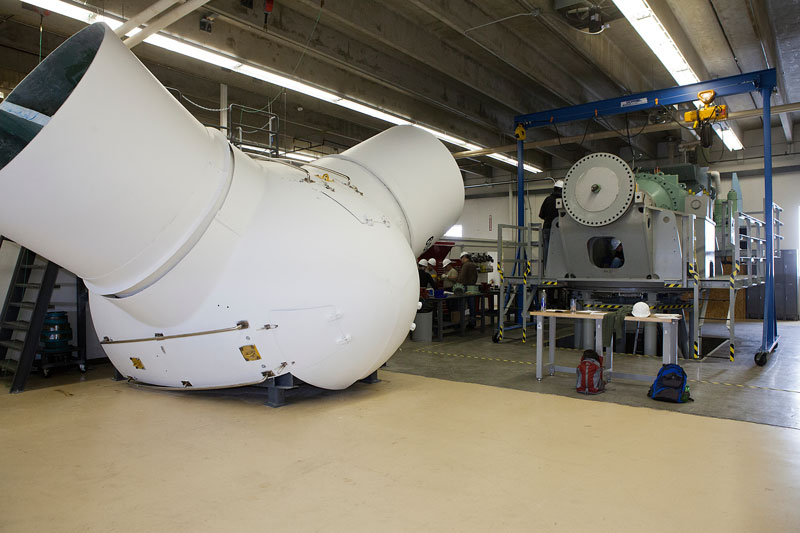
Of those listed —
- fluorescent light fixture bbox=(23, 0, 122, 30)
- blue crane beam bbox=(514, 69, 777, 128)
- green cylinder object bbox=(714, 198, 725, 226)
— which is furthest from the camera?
green cylinder object bbox=(714, 198, 725, 226)

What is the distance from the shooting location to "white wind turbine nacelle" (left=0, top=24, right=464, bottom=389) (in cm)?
313

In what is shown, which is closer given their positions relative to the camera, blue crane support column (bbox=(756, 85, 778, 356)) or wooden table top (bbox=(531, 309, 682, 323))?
wooden table top (bbox=(531, 309, 682, 323))

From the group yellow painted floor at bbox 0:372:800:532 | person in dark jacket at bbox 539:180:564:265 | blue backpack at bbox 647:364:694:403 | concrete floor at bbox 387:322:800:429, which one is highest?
person in dark jacket at bbox 539:180:564:265

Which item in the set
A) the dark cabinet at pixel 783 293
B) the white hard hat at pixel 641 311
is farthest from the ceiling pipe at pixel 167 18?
→ the dark cabinet at pixel 783 293

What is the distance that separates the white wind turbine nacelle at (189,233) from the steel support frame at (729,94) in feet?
14.2

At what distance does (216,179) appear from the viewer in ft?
12.8

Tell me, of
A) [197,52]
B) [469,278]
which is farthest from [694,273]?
[197,52]

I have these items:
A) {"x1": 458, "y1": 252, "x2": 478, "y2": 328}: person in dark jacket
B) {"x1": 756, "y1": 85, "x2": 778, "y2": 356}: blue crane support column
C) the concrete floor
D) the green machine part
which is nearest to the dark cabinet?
the concrete floor

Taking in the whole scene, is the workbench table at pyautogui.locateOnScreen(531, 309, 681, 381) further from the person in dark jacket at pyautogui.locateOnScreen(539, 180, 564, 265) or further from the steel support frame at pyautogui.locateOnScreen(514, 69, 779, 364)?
the person in dark jacket at pyautogui.locateOnScreen(539, 180, 564, 265)

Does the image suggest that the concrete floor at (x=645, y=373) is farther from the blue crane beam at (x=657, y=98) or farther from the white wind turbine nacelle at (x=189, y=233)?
the blue crane beam at (x=657, y=98)

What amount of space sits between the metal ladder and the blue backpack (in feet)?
18.4

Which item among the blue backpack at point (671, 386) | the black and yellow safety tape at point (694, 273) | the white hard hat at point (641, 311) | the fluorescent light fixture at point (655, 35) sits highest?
the fluorescent light fixture at point (655, 35)

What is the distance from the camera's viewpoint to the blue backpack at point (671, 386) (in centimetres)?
445

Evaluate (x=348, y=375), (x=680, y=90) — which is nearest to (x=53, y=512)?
(x=348, y=375)
